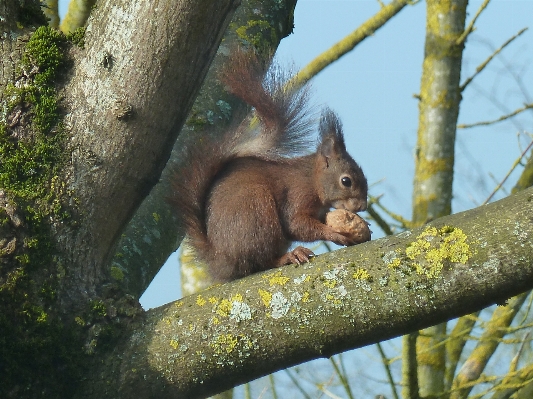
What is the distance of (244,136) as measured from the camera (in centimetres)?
321

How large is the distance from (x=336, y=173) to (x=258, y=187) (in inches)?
20.1

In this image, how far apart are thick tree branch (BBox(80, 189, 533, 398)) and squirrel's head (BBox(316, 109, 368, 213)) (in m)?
1.40

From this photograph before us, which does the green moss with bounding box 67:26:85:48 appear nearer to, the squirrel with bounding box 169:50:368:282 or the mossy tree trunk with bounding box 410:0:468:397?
the squirrel with bounding box 169:50:368:282

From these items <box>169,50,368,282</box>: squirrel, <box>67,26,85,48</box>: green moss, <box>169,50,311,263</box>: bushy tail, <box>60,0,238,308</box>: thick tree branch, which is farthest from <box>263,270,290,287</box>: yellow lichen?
<box>169,50,311,263</box>: bushy tail

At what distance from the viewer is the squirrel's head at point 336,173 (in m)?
3.35

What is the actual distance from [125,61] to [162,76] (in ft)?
0.38

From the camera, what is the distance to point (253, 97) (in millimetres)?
2979

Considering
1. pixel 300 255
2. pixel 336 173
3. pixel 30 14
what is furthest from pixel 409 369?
pixel 30 14

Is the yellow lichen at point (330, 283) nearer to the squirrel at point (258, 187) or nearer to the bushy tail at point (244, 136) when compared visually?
the squirrel at point (258, 187)

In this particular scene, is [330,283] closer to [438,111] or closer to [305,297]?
[305,297]

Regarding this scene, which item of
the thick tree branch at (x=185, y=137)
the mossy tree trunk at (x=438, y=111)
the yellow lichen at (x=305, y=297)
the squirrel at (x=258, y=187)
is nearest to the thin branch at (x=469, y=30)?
the mossy tree trunk at (x=438, y=111)

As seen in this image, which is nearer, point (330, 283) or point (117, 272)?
point (330, 283)

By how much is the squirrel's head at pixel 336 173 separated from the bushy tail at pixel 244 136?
175 millimetres

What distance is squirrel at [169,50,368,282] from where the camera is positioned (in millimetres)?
2906
